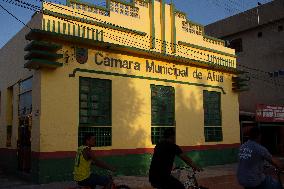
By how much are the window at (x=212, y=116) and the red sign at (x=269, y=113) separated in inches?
122

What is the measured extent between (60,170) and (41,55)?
3.71 meters

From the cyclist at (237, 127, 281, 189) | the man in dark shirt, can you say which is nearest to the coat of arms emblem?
the man in dark shirt

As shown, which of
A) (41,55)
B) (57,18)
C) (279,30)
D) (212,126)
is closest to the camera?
(41,55)

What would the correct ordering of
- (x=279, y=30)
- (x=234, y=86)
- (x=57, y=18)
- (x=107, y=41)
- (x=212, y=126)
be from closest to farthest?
(x=57, y=18)
(x=107, y=41)
(x=212, y=126)
(x=234, y=86)
(x=279, y=30)

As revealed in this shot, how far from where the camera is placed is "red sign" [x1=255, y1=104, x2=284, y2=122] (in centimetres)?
1862

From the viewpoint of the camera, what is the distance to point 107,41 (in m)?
12.8

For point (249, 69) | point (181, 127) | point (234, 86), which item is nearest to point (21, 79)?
point (181, 127)

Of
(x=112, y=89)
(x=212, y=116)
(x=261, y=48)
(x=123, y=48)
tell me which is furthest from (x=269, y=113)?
(x=112, y=89)

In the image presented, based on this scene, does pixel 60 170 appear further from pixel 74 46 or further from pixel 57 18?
pixel 57 18

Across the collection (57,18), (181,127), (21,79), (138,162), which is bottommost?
(138,162)

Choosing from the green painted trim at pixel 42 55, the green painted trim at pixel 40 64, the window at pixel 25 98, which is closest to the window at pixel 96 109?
the green painted trim at pixel 40 64

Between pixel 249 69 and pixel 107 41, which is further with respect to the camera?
pixel 249 69

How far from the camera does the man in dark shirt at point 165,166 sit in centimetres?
556

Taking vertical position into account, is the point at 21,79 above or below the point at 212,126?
above
